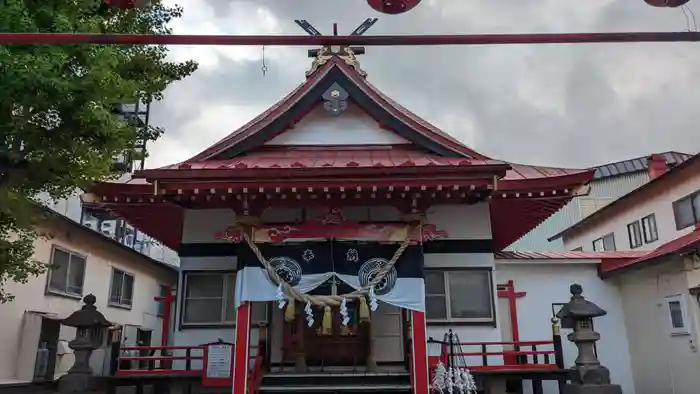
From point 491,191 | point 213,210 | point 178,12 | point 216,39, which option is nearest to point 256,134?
point 213,210

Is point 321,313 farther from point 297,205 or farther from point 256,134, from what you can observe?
point 256,134

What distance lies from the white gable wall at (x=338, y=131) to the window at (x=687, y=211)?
32.1 ft

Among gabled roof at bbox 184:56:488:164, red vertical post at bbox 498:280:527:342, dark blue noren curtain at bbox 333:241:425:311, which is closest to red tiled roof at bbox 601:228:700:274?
red vertical post at bbox 498:280:527:342

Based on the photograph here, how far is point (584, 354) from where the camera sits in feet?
29.3

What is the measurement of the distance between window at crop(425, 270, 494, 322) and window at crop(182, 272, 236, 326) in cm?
384

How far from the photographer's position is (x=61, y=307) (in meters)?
14.2

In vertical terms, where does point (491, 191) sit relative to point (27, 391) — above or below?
above

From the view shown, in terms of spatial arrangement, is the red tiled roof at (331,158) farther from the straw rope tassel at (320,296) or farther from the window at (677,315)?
the window at (677,315)

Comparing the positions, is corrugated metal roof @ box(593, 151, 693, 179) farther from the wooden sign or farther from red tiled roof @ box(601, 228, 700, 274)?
the wooden sign

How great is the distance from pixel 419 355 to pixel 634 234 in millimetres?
14683

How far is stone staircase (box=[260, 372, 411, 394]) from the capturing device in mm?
8914

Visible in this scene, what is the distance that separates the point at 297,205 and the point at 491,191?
3.19 metres

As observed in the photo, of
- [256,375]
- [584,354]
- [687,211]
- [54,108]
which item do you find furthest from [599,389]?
[687,211]

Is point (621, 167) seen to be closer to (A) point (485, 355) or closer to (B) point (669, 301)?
(B) point (669, 301)
